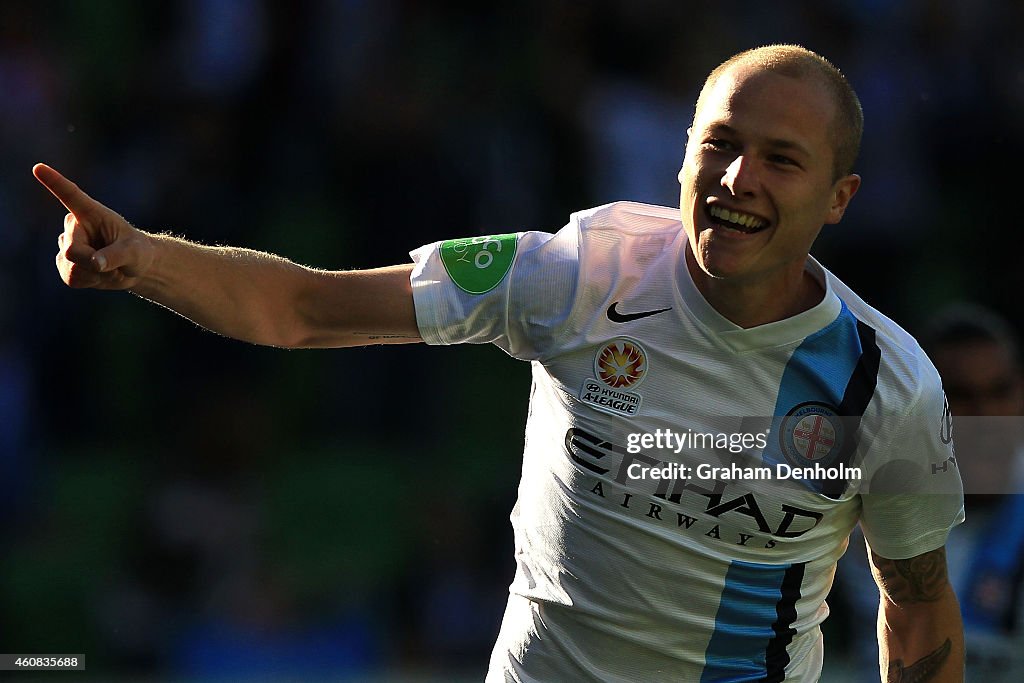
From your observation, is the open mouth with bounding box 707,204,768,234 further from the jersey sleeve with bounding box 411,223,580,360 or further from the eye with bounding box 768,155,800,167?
the jersey sleeve with bounding box 411,223,580,360

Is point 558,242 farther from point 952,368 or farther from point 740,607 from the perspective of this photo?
point 952,368

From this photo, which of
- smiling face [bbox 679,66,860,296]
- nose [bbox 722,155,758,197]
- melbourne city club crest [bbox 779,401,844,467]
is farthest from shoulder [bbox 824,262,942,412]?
nose [bbox 722,155,758,197]

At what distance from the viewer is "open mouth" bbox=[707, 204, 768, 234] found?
3.29 m

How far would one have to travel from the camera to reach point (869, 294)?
873 cm

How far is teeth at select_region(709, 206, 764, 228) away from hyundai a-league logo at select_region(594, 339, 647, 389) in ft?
1.25

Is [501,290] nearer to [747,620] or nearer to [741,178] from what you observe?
[741,178]

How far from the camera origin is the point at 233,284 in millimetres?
3191

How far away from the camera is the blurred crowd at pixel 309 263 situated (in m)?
7.55

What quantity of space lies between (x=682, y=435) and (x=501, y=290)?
57cm

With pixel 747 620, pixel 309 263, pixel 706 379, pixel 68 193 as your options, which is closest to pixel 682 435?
pixel 706 379

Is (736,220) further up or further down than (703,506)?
further up

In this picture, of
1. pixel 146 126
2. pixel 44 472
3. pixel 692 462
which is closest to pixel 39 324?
pixel 44 472

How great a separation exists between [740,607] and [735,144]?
45.1 inches

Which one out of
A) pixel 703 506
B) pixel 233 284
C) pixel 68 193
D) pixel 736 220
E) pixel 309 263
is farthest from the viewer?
pixel 309 263
